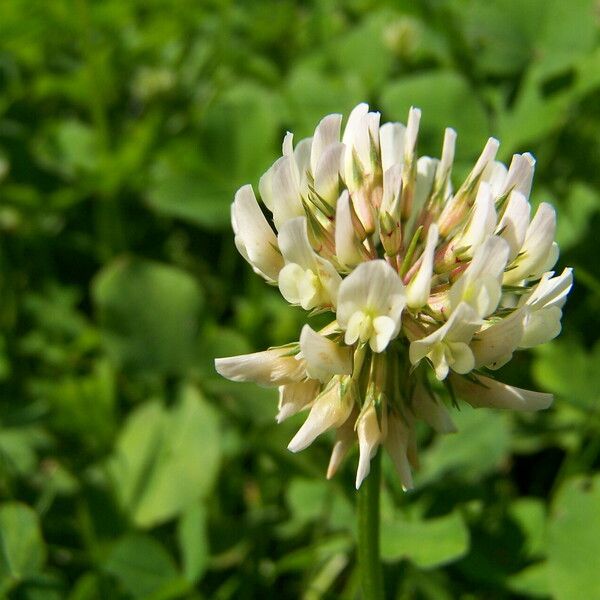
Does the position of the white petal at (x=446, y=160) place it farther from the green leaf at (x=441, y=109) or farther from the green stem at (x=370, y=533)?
the green leaf at (x=441, y=109)

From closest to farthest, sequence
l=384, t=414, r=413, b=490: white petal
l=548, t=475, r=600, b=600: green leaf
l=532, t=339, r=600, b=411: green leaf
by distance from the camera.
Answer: l=384, t=414, r=413, b=490: white petal → l=548, t=475, r=600, b=600: green leaf → l=532, t=339, r=600, b=411: green leaf

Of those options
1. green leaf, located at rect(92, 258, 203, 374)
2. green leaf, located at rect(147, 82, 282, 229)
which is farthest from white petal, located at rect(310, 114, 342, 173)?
green leaf, located at rect(147, 82, 282, 229)

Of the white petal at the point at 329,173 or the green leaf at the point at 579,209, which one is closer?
the white petal at the point at 329,173

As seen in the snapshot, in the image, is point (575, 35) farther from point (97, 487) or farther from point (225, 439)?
point (97, 487)

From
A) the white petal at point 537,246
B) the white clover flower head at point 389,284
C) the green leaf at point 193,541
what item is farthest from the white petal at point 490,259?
the green leaf at point 193,541

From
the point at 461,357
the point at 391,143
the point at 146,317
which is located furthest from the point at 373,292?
the point at 146,317

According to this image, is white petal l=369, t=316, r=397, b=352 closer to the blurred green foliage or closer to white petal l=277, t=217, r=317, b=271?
white petal l=277, t=217, r=317, b=271

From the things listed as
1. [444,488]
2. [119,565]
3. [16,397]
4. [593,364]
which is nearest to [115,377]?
[16,397]

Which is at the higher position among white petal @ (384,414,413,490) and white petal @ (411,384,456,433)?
white petal @ (411,384,456,433)
